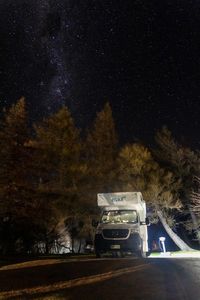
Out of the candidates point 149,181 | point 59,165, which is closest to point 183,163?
point 149,181

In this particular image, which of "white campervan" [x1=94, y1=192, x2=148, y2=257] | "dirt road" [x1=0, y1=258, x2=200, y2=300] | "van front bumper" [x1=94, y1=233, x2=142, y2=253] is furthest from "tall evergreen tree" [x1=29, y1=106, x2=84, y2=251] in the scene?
"dirt road" [x1=0, y1=258, x2=200, y2=300]

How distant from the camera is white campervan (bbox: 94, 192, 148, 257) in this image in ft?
68.3

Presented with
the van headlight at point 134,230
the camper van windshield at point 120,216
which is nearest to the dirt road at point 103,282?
the van headlight at point 134,230

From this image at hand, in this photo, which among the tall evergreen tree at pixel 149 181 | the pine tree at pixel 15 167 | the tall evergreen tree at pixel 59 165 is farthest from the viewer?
the tall evergreen tree at pixel 59 165

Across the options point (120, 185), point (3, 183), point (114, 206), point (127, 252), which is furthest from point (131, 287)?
point (120, 185)

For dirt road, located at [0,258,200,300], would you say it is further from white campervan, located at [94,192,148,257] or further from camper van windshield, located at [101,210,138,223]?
camper van windshield, located at [101,210,138,223]

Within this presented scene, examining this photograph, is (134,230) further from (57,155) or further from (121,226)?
(57,155)

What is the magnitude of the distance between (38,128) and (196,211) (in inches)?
544

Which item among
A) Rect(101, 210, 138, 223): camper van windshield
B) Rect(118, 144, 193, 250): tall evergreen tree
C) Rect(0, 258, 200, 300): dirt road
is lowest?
Rect(0, 258, 200, 300): dirt road

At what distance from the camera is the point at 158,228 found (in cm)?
4628

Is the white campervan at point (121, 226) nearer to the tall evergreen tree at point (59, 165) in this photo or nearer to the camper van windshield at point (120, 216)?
the camper van windshield at point (120, 216)

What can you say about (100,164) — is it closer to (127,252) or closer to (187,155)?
(187,155)

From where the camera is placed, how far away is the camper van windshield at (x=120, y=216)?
71.6 ft

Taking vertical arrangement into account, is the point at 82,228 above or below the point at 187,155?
below
